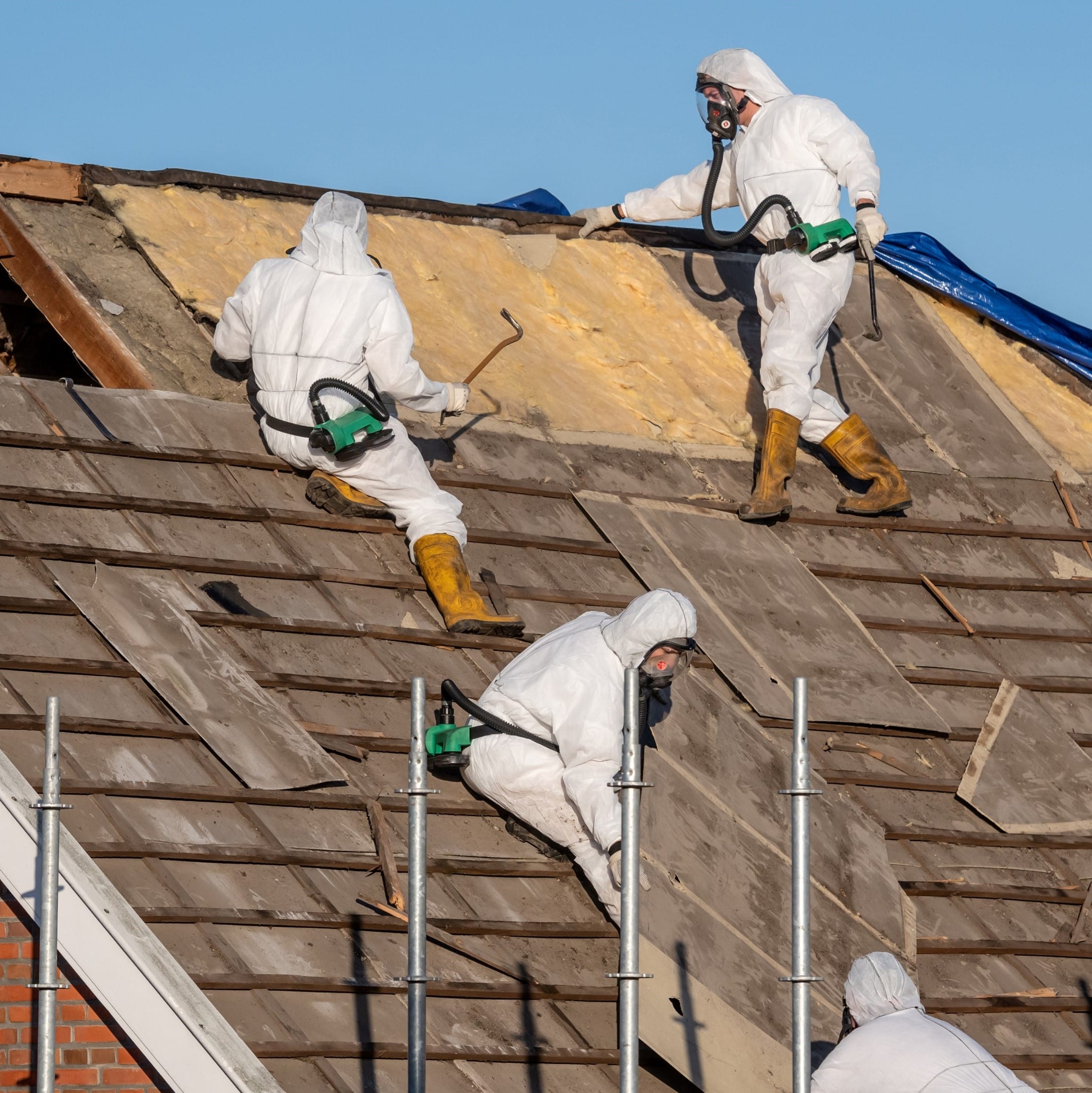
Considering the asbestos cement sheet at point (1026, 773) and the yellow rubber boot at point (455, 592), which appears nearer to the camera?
the yellow rubber boot at point (455, 592)

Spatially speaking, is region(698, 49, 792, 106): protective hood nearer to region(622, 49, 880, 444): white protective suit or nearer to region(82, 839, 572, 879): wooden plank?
region(622, 49, 880, 444): white protective suit

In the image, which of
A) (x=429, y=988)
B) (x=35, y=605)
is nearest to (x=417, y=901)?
(x=429, y=988)

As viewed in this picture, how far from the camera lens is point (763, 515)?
8578 mm

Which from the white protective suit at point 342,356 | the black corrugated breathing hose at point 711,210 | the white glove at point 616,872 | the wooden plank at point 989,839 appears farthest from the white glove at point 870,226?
the white glove at point 616,872

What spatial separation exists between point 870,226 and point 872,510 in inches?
50.9

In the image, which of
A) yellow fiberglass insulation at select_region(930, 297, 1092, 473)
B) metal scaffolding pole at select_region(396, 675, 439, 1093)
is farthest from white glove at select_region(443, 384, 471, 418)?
yellow fiberglass insulation at select_region(930, 297, 1092, 473)

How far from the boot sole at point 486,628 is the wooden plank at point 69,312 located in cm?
181

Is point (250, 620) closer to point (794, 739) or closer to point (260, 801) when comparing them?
point (260, 801)

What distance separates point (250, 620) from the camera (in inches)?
265

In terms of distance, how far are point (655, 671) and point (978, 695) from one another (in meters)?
2.27

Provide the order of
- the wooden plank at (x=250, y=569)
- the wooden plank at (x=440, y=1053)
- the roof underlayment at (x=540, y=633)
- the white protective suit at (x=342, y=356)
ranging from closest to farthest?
the wooden plank at (x=440, y=1053) → the roof underlayment at (x=540, y=633) → the wooden plank at (x=250, y=569) → the white protective suit at (x=342, y=356)

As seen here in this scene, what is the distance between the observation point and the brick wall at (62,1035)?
5125mm

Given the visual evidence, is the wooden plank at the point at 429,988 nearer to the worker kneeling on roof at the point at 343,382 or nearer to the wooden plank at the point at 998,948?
the wooden plank at the point at 998,948

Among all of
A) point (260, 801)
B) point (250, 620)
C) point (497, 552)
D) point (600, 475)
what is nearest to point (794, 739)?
point (260, 801)
